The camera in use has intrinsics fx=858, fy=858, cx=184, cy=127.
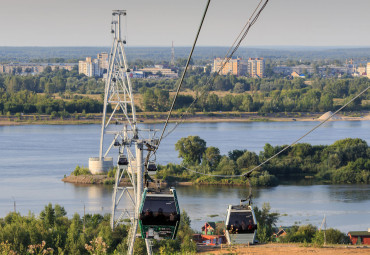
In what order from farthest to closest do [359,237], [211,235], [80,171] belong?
[80,171], [359,237], [211,235]

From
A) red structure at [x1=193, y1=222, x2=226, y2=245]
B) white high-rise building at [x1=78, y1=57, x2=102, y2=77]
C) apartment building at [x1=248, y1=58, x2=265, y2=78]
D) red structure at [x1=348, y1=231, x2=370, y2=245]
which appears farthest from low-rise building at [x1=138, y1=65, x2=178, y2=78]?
red structure at [x1=348, y1=231, x2=370, y2=245]

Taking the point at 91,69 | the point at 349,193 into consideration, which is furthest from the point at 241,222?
the point at 91,69

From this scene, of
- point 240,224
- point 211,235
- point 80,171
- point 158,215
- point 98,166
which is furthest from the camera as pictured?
point 98,166

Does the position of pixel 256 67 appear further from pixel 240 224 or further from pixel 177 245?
pixel 240 224

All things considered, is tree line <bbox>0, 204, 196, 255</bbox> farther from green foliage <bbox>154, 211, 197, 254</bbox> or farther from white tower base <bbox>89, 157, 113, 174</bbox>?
white tower base <bbox>89, 157, 113, 174</bbox>

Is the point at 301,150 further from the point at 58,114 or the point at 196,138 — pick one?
the point at 58,114

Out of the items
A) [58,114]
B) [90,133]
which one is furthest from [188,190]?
[58,114]
